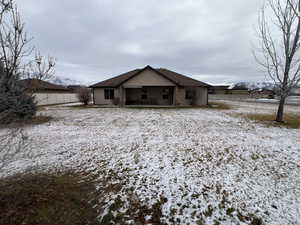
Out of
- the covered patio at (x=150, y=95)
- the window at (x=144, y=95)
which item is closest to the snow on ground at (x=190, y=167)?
the covered patio at (x=150, y=95)

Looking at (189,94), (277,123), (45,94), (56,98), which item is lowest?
(277,123)

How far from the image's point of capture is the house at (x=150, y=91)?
17438 millimetres

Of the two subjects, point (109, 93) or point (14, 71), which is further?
point (109, 93)

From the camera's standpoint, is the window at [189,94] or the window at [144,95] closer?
the window at [189,94]

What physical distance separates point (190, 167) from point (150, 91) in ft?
53.3

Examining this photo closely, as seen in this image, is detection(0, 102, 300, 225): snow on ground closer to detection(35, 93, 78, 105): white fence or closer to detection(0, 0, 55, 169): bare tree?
detection(0, 0, 55, 169): bare tree

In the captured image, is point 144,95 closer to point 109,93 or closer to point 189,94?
point 109,93

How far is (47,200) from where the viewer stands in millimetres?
2713

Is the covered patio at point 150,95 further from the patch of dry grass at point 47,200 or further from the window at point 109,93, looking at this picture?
the patch of dry grass at point 47,200

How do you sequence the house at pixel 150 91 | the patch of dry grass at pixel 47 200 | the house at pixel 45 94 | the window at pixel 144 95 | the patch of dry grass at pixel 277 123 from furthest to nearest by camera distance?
1. the window at pixel 144 95
2. the house at pixel 150 91
3. the patch of dry grass at pixel 277 123
4. the house at pixel 45 94
5. the patch of dry grass at pixel 47 200

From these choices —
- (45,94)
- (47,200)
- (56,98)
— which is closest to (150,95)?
(45,94)

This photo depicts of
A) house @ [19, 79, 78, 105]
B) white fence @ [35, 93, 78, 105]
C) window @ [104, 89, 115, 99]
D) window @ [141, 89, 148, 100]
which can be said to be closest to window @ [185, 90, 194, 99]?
window @ [141, 89, 148, 100]

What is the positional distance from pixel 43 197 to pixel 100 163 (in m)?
1.51

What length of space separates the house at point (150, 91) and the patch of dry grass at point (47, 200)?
14780mm
